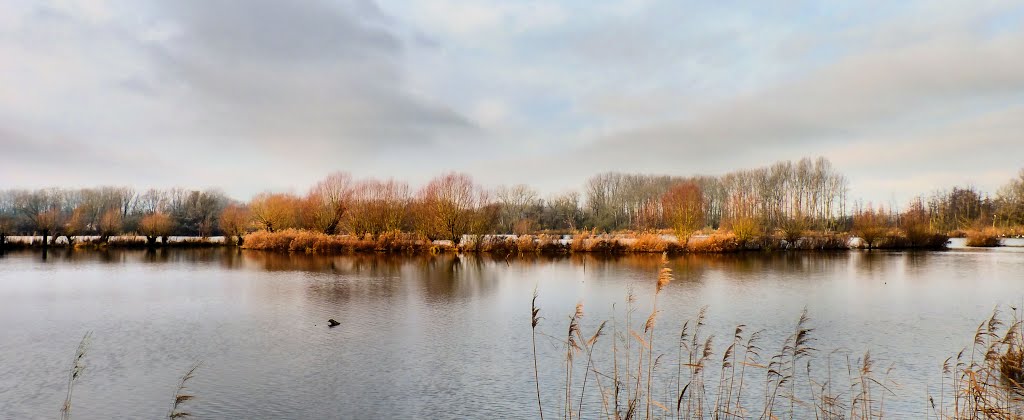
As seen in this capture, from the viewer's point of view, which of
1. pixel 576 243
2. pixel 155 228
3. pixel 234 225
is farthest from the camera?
pixel 234 225

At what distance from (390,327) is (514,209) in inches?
2301

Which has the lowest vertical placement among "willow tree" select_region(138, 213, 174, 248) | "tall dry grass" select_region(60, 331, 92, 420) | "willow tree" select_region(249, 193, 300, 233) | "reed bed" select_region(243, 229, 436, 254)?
"tall dry grass" select_region(60, 331, 92, 420)

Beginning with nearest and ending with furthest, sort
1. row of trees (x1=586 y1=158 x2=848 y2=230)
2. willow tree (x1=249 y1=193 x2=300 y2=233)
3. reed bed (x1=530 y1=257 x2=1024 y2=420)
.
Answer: reed bed (x1=530 y1=257 x2=1024 y2=420), willow tree (x1=249 y1=193 x2=300 y2=233), row of trees (x1=586 y1=158 x2=848 y2=230)

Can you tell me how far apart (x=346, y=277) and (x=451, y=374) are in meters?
14.8

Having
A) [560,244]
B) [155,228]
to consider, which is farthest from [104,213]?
[560,244]

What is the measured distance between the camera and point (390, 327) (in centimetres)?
1205

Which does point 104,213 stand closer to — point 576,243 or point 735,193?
point 576,243

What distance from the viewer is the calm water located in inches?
296

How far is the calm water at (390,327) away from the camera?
753cm

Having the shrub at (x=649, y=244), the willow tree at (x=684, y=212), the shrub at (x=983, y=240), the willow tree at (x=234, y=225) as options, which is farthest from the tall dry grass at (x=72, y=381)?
the shrub at (x=983, y=240)

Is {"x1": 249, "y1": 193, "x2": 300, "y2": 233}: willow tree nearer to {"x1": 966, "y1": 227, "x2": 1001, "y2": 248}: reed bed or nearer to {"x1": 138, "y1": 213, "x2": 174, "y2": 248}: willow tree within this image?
{"x1": 138, "y1": 213, "x2": 174, "y2": 248}: willow tree

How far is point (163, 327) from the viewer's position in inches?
484

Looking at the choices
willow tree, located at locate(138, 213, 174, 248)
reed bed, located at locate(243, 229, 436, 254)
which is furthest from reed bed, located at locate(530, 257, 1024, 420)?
willow tree, located at locate(138, 213, 174, 248)

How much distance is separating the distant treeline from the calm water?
15.1 metres
